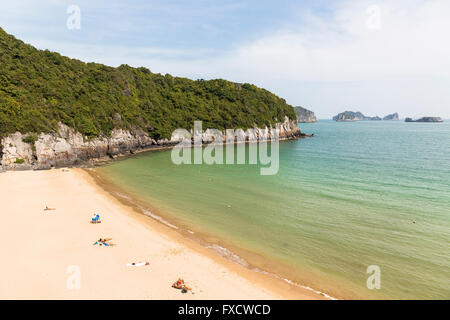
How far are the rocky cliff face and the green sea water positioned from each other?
984 cm

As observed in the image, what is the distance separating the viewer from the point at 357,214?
22.9 m

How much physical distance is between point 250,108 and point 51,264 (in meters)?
94.1

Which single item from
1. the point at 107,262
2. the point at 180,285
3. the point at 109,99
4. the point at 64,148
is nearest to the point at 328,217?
the point at 180,285

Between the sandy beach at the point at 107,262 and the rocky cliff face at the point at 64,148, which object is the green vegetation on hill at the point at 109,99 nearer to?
the rocky cliff face at the point at 64,148

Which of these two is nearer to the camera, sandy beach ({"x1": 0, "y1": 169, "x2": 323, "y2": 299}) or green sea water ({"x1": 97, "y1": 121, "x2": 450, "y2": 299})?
sandy beach ({"x1": 0, "y1": 169, "x2": 323, "y2": 299})

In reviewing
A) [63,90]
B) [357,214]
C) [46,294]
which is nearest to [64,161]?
[63,90]

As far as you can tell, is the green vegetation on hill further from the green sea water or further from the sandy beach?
the sandy beach

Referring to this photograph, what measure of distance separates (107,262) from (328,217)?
19116 mm

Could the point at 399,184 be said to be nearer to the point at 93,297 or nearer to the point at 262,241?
the point at 262,241

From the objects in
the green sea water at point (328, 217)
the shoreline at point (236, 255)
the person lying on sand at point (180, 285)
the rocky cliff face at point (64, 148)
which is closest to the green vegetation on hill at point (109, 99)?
the rocky cliff face at point (64, 148)

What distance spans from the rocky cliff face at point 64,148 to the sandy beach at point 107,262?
18.9 m

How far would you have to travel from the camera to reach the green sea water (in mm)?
14602

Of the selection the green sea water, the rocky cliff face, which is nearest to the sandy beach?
the green sea water

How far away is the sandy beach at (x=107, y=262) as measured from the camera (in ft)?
40.4
